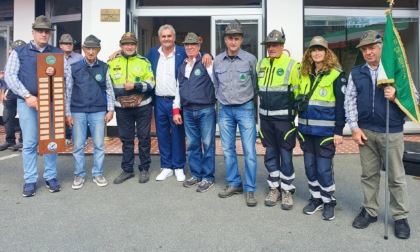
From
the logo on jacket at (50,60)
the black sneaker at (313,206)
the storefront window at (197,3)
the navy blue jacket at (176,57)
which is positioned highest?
the storefront window at (197,3)

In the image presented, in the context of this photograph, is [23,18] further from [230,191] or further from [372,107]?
[372,107]

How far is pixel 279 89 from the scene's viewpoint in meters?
3.69

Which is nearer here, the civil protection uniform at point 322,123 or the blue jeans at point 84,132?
the civil protection uniform at point 322,123

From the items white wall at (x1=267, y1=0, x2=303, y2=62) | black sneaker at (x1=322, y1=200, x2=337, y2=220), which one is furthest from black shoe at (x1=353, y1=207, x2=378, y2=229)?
white wall at (x1=267, y1=0, x2=303, y2=62)

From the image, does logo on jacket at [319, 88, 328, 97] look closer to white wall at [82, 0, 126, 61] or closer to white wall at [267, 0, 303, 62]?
white wall at [267, 0, 303, 62]

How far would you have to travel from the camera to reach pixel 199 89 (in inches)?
171

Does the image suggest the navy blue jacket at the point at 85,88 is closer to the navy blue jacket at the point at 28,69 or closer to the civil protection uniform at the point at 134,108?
the civil protection uniform at the point at 134,108

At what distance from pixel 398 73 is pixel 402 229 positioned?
1.38 metres

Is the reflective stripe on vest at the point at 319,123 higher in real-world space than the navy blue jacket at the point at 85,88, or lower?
lower

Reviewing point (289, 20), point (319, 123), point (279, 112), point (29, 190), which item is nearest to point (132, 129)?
point (29, 190)

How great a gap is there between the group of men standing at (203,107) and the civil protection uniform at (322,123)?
59 millimetres

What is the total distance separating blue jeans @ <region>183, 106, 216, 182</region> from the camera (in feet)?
14.4

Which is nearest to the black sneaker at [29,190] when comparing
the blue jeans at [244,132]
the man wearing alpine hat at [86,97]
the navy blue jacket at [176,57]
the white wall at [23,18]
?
the man wearing alpine hat at [86,97]

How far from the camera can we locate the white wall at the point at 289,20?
723cm
